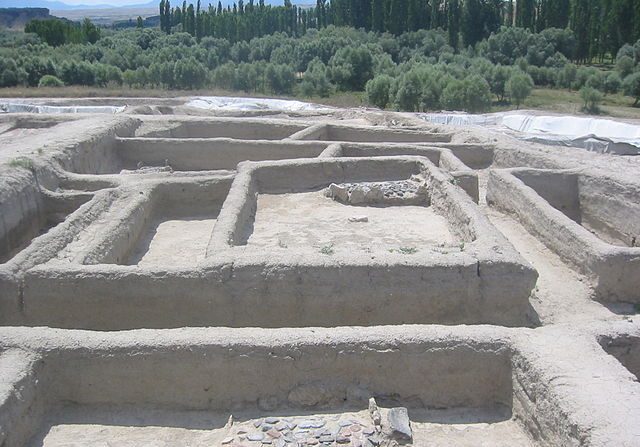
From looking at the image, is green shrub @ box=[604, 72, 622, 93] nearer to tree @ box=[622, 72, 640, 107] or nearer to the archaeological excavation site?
tree @ box=[622, 72, 640, 107]

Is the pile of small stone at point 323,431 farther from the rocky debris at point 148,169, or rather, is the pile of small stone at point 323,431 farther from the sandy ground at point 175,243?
the rocky debris at point 148,169

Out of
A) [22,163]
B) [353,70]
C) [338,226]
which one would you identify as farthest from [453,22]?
[22,163]

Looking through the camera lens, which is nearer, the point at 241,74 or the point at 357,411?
the point at 357,411

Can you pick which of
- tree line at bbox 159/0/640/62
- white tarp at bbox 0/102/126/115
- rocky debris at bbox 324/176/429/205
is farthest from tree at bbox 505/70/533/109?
rocky debris at bbox 324/176/429/205

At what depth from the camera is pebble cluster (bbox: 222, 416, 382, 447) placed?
4.28 m

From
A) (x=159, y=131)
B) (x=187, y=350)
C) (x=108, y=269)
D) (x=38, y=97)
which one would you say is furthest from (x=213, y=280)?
(x=38, y=97)

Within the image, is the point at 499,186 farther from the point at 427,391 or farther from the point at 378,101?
the point at 378,101

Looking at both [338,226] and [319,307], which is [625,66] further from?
[319,307]

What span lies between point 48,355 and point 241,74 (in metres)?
29.5

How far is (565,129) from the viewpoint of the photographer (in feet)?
55.5

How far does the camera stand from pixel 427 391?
4.76 m

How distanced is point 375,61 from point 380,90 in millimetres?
8713

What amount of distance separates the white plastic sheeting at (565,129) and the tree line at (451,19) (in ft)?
84.7

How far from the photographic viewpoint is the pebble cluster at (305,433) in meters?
4.28
